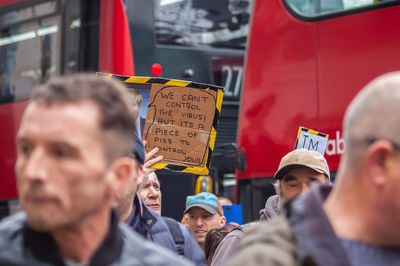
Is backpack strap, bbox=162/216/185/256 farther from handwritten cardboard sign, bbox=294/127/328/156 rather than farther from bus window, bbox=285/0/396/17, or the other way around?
bus window, bbox=285/0/396/17

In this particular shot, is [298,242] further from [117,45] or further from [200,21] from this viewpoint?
[200,21]

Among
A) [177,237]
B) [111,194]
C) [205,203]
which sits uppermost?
[111,194]

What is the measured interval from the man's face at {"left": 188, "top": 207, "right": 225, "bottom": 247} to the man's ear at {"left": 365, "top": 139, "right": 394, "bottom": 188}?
4.44m

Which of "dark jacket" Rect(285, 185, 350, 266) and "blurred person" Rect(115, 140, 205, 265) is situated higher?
"dark jacket" Rect(285, 185, 350, 266)

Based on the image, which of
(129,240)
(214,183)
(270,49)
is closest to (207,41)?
(214,183)

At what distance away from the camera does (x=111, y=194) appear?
5.82ft

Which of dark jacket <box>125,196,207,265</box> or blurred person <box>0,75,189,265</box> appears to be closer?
blurred person <box>0,75,189,265</box>

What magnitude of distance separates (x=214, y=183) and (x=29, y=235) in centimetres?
740

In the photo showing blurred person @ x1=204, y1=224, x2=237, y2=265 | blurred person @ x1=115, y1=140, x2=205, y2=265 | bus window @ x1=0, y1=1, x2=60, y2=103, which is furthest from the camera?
bus window @ x1=0, y1=1, x2=60, y2=103

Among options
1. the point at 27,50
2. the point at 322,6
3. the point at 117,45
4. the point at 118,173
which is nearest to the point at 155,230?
the point at 118,173

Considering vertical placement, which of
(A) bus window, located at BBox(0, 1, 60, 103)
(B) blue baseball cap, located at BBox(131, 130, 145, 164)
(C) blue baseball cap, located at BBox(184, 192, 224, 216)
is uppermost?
(A) bus window, located at BBox(0, 1, 60, 103)

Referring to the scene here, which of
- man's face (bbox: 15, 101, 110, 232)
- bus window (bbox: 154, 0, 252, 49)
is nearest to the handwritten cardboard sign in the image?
man's face (bbox: 15, 101, 110, 232)

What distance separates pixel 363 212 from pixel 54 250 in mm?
716

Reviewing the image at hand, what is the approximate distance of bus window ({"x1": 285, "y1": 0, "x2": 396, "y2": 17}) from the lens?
6.27m
